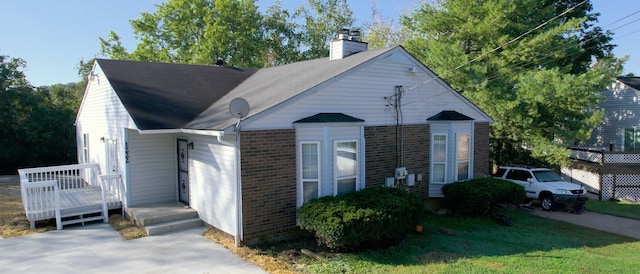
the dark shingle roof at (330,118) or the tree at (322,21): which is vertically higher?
the tree at (322,21)

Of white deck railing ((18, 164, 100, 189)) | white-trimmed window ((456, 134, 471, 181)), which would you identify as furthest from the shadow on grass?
white deck railing ((18, 164, 100, 189))

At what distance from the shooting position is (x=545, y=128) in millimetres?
16391

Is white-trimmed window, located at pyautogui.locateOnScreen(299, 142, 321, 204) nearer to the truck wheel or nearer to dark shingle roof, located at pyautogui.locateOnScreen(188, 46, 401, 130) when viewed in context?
dark shingle roof, located at pyautogui.locateOnScreen(188, 46, 401, 130)

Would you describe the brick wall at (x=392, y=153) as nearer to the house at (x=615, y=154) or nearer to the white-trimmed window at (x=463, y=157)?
the white-trimmed window at (x=463, y=157)

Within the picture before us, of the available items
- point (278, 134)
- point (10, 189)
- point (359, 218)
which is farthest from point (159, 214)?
point (10, 189)

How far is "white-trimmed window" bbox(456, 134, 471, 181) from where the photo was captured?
39.5 feet

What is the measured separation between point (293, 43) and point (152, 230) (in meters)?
27.1

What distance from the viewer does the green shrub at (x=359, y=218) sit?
7.52 m

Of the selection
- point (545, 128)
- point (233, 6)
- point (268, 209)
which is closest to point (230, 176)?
point (268, 209)

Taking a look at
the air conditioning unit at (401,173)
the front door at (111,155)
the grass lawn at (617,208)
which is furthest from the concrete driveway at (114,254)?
the grass lawn at (617,208)

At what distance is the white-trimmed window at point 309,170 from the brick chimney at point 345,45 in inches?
153

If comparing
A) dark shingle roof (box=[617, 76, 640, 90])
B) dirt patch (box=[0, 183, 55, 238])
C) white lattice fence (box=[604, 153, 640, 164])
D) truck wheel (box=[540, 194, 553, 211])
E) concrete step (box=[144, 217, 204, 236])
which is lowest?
truck wheel (box=[540, 194, 553, 211])

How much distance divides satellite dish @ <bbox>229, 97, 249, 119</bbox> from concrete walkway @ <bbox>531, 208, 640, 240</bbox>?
10.1 m

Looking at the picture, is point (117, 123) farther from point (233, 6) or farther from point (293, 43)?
point (293, 43)
